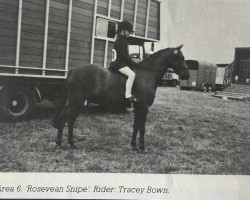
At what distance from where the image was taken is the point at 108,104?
13.5 ft

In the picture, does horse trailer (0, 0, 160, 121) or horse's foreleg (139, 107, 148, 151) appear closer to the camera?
horse's foreleg (139, 107, 148, 151)

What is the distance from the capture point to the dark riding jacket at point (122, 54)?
4.03m

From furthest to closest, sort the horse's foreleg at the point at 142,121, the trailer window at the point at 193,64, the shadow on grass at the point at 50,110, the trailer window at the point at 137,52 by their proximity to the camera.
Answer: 1. the trailer window at the point at 193,64
2. the trailer window at the point at 137,52
3. the shadow on grass at the point at 50,110
4. the horse's foreleg at the point at 142,121

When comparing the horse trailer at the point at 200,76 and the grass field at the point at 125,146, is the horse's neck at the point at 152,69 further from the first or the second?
the horse trailer at the point at 200,76

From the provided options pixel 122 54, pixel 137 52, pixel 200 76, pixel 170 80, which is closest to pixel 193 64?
pixel 200 76

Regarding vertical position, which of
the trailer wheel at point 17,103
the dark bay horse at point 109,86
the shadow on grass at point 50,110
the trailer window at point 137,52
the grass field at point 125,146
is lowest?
the grass field at point 125,146

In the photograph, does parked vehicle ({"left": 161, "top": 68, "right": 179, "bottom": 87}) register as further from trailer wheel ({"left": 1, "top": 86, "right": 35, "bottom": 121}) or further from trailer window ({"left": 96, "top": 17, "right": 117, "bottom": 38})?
trailer wheel ({"left": 1, "top": 86, "right": 35, "bottom": 121})

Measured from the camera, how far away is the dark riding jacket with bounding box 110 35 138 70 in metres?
4.03

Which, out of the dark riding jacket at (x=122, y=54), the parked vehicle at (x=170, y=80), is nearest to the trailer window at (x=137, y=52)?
the dark riding jacket at (x=122, y=54)

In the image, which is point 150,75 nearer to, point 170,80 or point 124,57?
point 124,57

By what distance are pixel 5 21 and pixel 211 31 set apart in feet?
10.2

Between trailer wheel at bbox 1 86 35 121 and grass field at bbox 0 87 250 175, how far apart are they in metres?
0.15

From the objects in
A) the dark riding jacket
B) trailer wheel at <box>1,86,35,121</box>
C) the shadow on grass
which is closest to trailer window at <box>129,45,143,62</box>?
the shadow on grass

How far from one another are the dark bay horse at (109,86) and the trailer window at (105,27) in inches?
88.6
